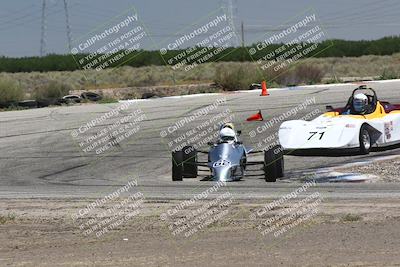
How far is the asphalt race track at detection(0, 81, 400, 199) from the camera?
15.2m

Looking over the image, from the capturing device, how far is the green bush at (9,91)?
40547 millimetres

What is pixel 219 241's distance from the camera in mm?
9938

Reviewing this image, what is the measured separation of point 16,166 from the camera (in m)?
20.4

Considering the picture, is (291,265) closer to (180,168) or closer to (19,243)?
(19,243)

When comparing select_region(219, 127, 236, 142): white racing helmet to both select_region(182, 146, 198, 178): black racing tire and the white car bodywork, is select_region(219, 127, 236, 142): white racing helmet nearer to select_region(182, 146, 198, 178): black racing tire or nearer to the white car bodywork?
select_region(182, 146, 198, 178): black racing tire

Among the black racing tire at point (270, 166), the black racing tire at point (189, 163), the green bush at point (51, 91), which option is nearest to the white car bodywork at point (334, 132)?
the black racing tire at point (189, 163)

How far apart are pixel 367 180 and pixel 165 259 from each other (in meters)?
7.76

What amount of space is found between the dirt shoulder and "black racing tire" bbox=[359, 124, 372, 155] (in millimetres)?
6810

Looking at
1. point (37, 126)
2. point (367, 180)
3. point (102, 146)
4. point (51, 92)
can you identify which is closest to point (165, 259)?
point (367, 180)

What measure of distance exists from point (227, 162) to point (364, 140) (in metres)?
4.30

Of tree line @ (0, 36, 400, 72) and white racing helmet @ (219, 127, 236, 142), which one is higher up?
tree line @ (0, 36, 400, 72)

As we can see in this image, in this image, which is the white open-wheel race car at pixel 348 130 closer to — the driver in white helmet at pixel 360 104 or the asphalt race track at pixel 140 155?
the driver in white helmet at pixel 360 104

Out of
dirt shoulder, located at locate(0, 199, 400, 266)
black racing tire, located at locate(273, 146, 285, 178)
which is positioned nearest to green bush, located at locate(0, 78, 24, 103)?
black racing tire, located at locate(273, 146, 285, 178)

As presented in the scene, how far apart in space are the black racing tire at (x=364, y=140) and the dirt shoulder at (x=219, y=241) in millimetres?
6810
